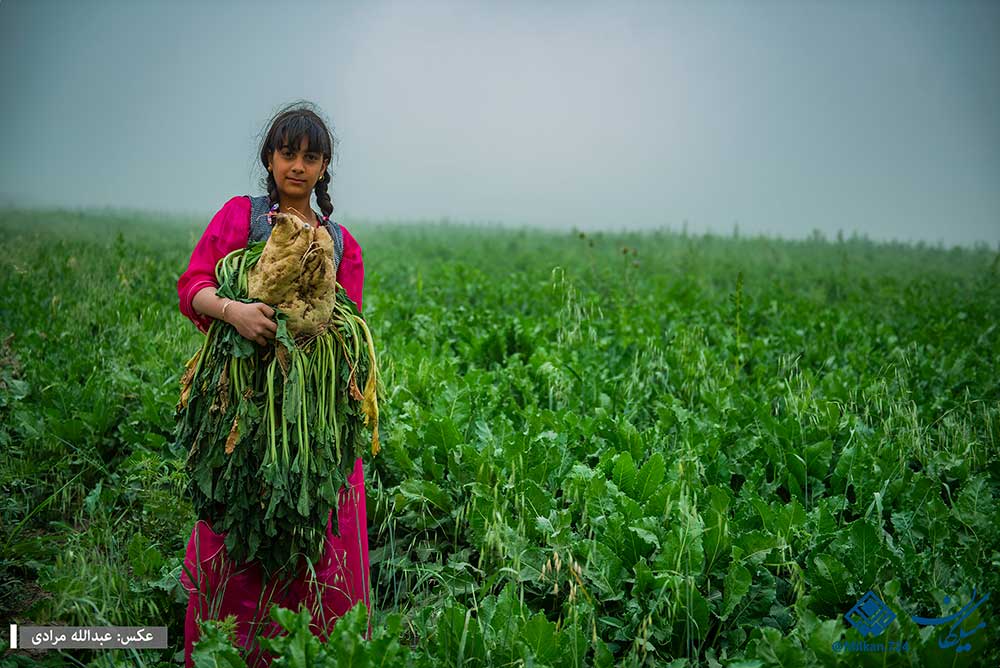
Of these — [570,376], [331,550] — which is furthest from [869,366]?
[331,550]

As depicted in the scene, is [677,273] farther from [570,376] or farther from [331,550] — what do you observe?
[331,550]

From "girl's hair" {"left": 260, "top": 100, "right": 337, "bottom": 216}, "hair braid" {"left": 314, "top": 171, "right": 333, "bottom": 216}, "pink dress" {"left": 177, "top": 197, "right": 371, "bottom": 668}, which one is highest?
"girl's hair" {"left": 260, "top": 100, "right": 337, "bottom": 216}

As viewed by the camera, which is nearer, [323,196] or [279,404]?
[279,404]

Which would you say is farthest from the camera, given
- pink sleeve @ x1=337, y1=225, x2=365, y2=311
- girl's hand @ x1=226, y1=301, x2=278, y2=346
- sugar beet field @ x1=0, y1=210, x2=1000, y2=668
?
Result: pink sleeve @ x1=337, y1=225, x2=365, y2=311

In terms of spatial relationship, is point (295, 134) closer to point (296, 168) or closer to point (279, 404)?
point (296, 168)

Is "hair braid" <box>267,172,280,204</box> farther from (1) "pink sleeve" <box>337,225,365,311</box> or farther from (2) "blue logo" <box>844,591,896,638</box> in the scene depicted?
(2) "blue logo" <box>844,591,896,638</box>

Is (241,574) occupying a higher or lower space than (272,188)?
lower

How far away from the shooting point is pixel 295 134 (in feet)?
6.56

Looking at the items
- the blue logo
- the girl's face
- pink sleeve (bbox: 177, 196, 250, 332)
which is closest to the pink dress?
pink sleeve (bbox: 177, 196, 250, 332)

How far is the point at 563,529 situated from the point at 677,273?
23.8ft

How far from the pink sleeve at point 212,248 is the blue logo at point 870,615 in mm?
1928

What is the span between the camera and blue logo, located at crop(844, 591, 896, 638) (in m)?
1.94

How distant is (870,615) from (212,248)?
2.12 m

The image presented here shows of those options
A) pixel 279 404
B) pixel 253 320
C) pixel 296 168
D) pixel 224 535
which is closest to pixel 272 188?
pixel 296 168
